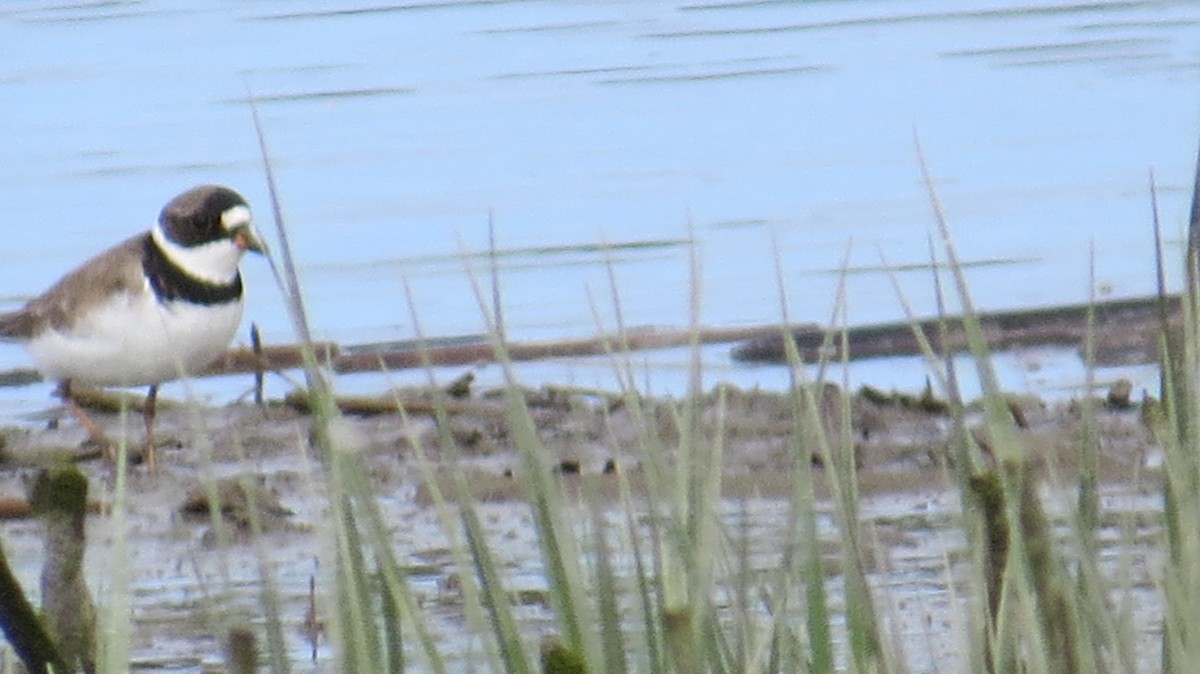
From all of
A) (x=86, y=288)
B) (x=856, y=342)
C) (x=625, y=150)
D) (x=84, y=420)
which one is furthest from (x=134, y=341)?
(x=625, y=150)

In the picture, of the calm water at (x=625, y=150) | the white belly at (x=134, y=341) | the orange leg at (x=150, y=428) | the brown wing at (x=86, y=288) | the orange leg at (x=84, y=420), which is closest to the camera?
the orange leg at (x=150, y=428)

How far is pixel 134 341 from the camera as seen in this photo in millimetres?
6223

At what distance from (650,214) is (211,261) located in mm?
2036

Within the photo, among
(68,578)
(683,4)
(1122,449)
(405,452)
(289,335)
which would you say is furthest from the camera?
(683,4)

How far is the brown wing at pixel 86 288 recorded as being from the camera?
6.51 metres

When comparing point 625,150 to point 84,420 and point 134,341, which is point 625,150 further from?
point 84,420

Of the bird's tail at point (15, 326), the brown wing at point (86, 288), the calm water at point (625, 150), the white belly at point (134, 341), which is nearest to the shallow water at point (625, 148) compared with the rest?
the calm water at point (625, 150)

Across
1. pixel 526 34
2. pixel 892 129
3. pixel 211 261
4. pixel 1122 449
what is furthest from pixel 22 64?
pixel 1122 449

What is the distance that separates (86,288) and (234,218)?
51 cm

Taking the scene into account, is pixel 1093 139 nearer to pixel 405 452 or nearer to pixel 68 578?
pixel 405 452

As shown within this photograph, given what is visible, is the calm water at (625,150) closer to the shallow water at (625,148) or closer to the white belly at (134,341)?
the shallow water at (625,148)

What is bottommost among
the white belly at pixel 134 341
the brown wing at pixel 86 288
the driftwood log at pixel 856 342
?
the driftwood log at pixel 856 342

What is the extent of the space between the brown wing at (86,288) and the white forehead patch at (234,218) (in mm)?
238

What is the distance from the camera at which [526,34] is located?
13.0 metres
